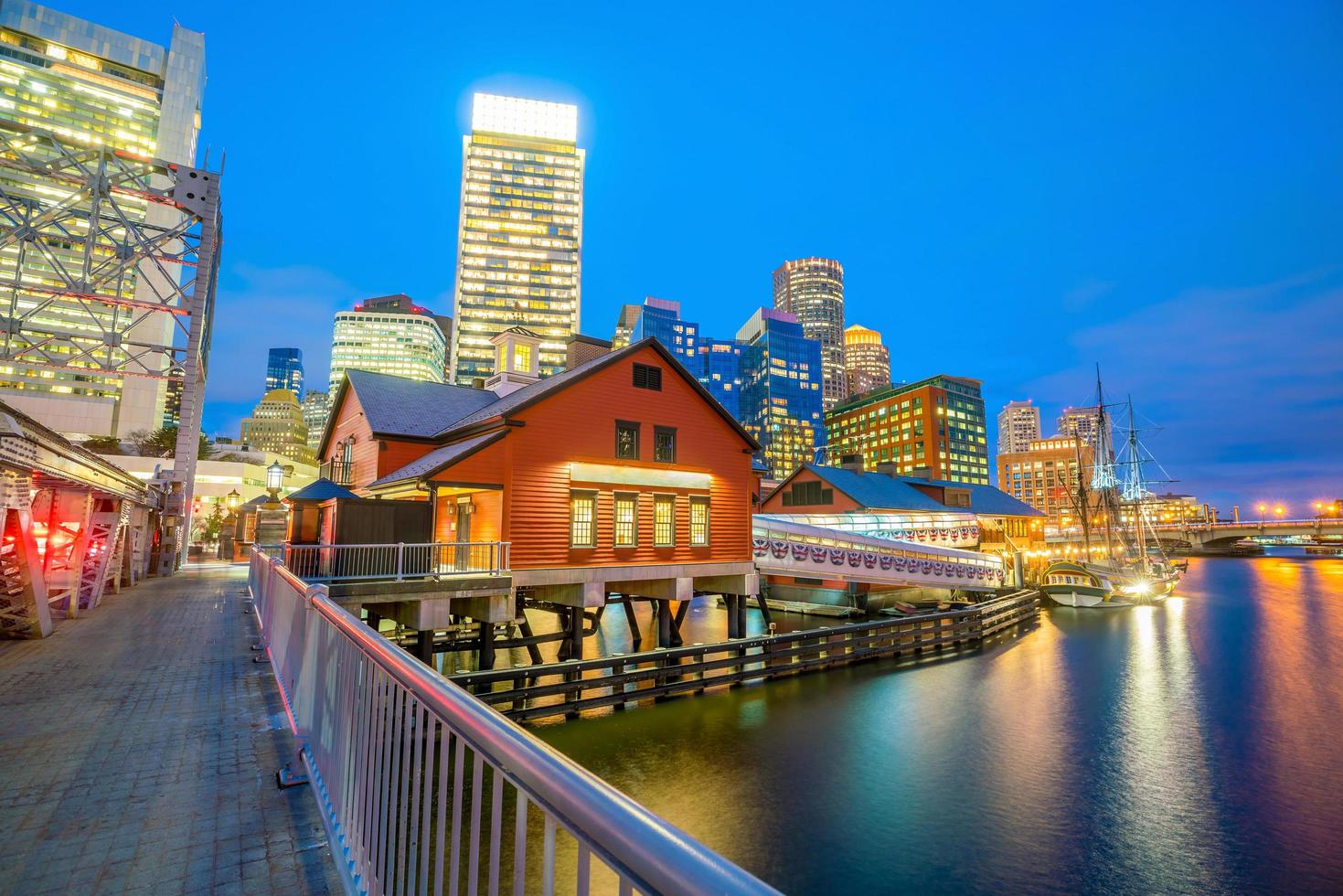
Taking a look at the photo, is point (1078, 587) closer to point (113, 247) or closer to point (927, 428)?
point (113, 247)

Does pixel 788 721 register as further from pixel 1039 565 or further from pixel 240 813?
pixel 1039 565

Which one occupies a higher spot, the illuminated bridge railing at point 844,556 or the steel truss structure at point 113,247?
the steel truss structure at point 113,247

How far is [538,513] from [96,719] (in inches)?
521

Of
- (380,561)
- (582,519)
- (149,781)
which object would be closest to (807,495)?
(582,519)

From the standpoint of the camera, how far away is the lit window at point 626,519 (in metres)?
22.2

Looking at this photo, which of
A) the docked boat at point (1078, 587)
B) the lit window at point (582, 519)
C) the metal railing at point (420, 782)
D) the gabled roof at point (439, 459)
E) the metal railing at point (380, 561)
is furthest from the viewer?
the docked boat at point (1078, 587)

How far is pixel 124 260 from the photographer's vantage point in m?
26.4

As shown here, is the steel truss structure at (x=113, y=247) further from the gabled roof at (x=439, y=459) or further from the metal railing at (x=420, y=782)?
the metal railing at (x=420, y=782)

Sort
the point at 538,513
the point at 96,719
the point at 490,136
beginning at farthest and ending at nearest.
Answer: the point at 490,136 < the point at 538,513 < the point at 96,719

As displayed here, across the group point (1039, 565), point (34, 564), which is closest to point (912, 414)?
point (1039, 565)

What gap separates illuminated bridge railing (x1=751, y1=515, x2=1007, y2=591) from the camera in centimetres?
2783

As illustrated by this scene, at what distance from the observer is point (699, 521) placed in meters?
24.4

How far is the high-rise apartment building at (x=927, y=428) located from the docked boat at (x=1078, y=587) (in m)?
98.0

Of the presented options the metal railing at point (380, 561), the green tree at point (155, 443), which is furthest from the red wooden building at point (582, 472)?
the green tree at point (155, 443)
